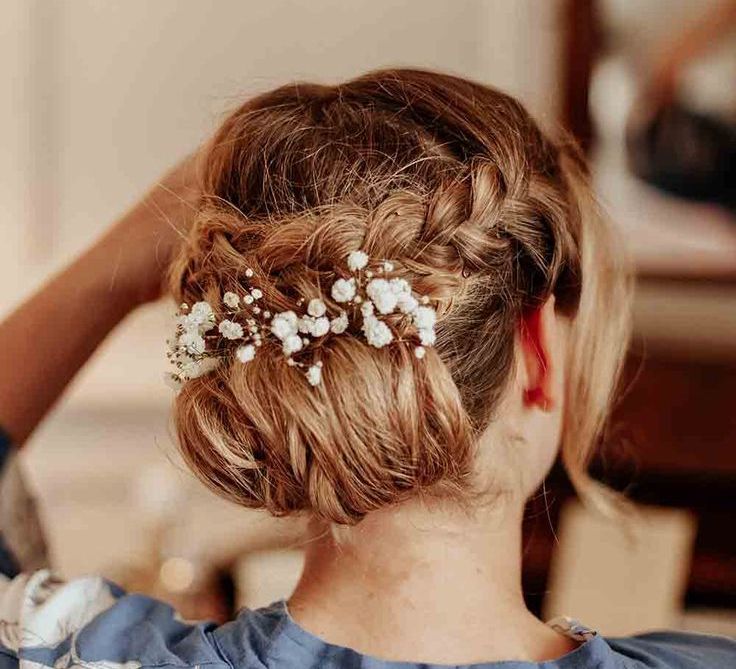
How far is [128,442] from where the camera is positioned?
2.21 meters

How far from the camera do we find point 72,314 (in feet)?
3.24

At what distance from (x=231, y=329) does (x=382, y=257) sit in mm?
105

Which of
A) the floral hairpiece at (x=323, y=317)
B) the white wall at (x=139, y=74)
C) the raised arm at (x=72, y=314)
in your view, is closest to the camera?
the floral hairpiece at (x=323, y=317)

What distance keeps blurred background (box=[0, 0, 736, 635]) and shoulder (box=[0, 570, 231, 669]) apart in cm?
50

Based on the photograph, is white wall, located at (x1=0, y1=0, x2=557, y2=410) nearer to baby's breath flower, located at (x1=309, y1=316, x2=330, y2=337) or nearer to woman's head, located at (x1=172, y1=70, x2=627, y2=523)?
woman's head, located at (x1=172, y1=70, x2=627, y2=523)

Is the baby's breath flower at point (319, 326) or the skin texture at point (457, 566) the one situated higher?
the baby's breath flower at point (319, 326)

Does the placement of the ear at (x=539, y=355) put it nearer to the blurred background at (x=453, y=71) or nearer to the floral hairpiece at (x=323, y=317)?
the floral hairpiece at (x=323, y=317)

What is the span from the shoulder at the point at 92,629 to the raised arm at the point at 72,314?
0.17 meters

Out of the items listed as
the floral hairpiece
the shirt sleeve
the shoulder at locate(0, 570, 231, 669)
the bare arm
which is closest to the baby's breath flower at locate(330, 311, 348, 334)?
the floral hairpiece

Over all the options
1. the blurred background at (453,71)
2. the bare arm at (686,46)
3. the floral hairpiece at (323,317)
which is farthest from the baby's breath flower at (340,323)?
the bare arm at (686,46)

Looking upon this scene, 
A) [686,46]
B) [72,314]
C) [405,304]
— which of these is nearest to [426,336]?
[405,304]

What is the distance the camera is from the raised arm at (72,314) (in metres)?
0.98

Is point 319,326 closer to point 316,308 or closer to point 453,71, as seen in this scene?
point 316,308

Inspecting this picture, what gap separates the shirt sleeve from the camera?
0.99m
